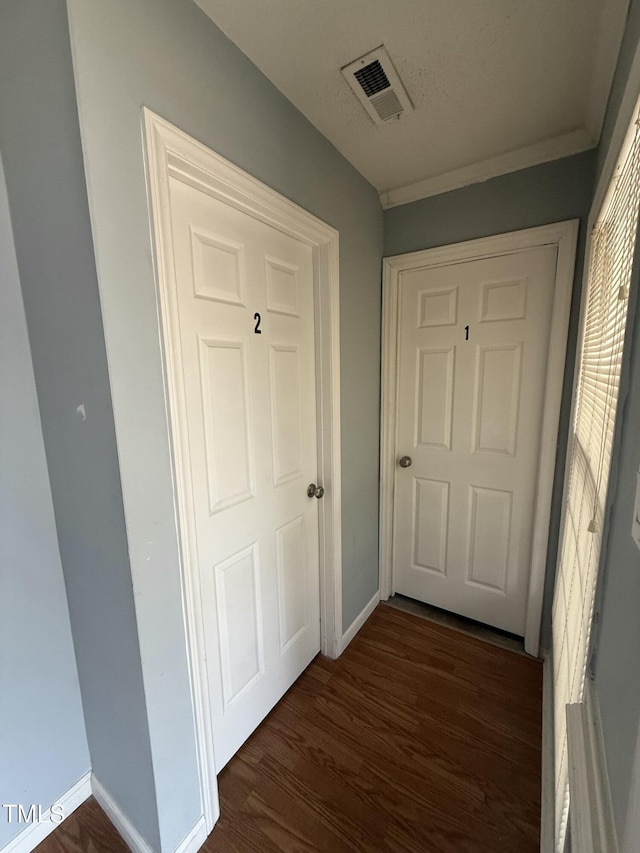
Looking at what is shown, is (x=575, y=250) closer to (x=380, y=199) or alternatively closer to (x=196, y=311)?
(x=380, y=199)

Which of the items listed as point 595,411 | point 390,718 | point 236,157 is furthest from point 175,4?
point 390,718

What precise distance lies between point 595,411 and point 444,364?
0.95 m

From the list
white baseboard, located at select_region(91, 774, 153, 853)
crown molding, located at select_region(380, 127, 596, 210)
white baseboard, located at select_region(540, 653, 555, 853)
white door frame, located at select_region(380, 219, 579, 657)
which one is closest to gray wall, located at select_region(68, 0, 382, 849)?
white baseboard, located at select_region(91, 774, 153, 853)

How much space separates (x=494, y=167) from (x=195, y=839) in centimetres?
279

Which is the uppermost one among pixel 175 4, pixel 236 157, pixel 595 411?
pixel 175 4

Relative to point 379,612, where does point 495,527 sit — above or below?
above

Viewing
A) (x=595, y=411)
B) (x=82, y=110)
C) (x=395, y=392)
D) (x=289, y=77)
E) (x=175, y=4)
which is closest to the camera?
(x=82, y=110)

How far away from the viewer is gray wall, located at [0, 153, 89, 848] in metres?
0.98

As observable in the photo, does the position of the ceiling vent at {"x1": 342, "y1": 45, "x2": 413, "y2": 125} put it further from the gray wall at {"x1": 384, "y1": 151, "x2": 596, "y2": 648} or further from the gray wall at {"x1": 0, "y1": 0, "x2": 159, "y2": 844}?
the gray wall at {"x1": 0, "y1": 0, "x2": 159, "y2": 844}

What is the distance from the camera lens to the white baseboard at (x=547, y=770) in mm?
1061

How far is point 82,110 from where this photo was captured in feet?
2.40

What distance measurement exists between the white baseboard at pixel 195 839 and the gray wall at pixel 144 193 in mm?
38

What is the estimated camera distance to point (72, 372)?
35.5 inches

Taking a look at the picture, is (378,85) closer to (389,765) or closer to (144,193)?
(144,193)
